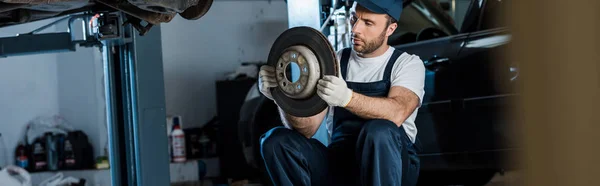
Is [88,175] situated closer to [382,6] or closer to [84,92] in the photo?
[84,92]

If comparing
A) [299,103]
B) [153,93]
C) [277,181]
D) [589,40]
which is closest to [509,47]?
[589,40]

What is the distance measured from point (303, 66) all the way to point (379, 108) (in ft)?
0.93

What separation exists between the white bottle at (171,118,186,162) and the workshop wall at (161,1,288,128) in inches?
21.2

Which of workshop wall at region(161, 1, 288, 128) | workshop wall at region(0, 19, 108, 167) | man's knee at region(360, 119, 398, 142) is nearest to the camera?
man's knee at region(360, 119, 398, 142)

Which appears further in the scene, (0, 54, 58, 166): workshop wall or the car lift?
(0, 54, 58, 166): workshop wall

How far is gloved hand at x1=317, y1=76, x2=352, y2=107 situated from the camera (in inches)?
93.3

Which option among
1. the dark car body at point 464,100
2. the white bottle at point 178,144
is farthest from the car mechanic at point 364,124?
the white bottle at point 178,144

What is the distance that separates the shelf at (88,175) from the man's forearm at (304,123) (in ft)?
9.24

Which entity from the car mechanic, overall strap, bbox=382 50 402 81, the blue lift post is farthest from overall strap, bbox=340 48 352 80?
the blue lift post

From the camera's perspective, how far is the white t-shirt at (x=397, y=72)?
2693 millimetres

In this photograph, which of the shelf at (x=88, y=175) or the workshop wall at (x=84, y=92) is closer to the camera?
the shelf at (x=88, y=175)

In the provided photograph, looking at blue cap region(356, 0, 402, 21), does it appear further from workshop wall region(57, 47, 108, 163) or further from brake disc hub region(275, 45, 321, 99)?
workshop wall region(57, 47, 108, 163)

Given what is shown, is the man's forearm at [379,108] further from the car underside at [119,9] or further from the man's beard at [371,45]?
the car underside at [119,9]

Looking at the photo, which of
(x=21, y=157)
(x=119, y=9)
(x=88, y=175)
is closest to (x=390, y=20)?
(x=119, y=9)
